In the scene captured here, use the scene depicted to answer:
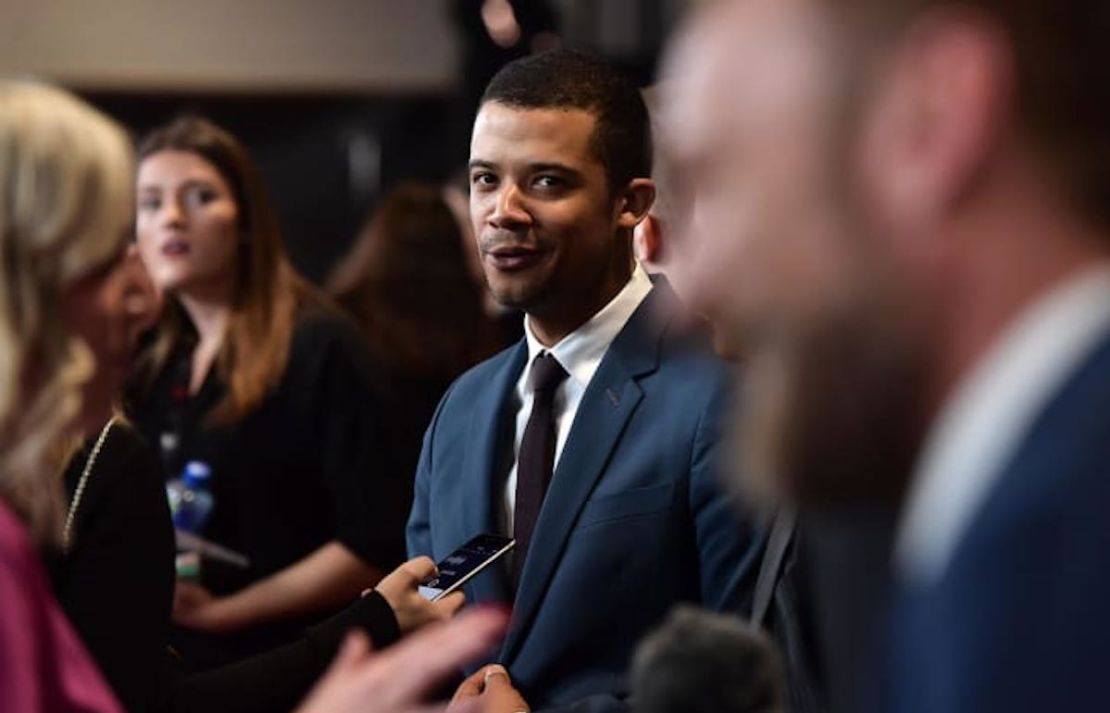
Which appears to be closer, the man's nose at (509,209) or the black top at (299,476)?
the man's nose at (509,209)

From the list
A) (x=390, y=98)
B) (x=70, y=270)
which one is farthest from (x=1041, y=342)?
(x=390, y=98)

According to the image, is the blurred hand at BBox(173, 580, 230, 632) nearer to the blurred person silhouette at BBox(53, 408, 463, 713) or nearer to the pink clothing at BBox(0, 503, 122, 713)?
the blurred person silhouette at BBox(53, 408, 463, 713)

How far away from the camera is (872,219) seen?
0.88 m

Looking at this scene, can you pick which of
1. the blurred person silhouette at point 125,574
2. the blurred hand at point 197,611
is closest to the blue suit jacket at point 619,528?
the blurred person silhouette at point 125,574

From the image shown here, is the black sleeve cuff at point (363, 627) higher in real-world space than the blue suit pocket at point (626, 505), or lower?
lower

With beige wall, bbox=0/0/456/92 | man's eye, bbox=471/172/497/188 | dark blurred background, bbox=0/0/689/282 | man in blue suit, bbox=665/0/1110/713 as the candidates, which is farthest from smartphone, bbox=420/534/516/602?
beige wall, bbox=0/0/456/92

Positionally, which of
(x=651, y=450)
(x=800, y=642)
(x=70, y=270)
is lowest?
(x=800, y=642)

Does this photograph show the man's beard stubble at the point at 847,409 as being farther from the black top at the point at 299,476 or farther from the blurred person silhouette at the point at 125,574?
the black top at the point at 299,476

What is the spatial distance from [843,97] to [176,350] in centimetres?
294

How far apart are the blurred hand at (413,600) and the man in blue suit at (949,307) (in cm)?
135

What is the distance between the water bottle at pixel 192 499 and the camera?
11.0 ft

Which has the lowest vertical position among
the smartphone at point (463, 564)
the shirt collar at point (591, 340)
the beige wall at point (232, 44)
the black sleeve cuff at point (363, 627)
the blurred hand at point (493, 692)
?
the blurred hand at point (493, 692)

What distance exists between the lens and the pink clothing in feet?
4.48

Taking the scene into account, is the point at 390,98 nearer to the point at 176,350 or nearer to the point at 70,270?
the point at 176,350
